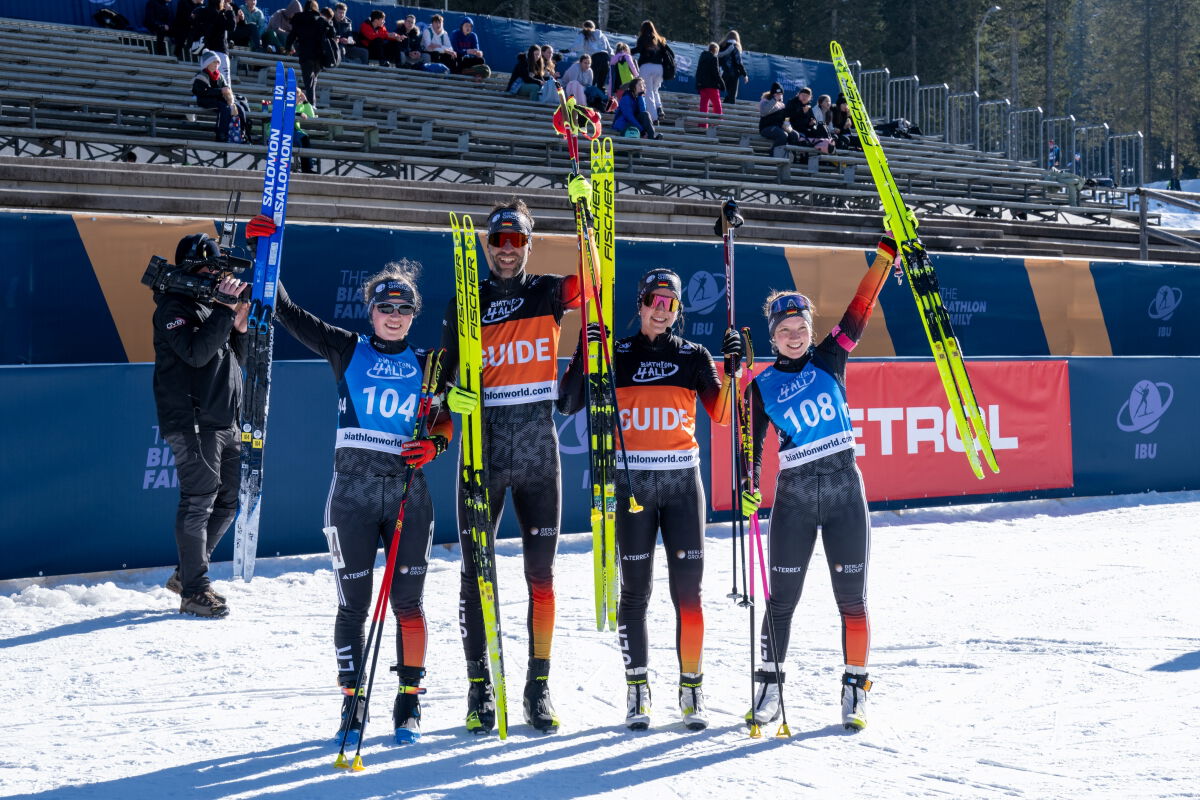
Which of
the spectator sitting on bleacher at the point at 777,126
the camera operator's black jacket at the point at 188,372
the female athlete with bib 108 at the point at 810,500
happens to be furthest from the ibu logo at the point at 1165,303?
the camera operator's black jacket at the point at 188,372

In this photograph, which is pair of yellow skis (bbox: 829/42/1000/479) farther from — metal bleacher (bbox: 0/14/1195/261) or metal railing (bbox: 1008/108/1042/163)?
metal railing (bbox: 1008/108/1042/163)

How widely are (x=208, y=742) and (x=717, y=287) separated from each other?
25.7ft

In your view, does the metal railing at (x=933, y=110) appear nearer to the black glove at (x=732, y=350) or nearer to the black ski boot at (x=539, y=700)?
the black glove at (x=732, y=350)

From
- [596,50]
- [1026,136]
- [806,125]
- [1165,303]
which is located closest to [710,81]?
[806,125]

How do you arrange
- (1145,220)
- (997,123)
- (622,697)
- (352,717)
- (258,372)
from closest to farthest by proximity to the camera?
1. (352,717)
2. (622,697)
3. (258,372)
4. (1145,220)
5. (997,123)

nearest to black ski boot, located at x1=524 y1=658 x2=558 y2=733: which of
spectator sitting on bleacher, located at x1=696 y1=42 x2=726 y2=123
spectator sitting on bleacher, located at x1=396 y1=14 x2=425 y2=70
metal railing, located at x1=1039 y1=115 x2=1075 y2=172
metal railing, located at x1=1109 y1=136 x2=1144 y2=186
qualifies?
spectator sitting on bleacher, located at x1=396 y1=14 x2=425 y2=70

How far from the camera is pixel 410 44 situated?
18.9 meters

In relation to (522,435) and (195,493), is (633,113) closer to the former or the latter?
(195,493)

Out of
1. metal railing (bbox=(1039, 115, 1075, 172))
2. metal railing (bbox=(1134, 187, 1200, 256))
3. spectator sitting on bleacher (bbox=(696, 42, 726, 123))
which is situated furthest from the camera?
metal railing (bbox=(1039, 115, 1075, 172))

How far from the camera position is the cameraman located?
6703 millimetres

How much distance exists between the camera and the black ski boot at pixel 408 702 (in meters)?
4.70

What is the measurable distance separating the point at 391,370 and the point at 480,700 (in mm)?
1415

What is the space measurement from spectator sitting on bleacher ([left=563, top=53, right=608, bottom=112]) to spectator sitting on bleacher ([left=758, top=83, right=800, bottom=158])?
9.30 ft

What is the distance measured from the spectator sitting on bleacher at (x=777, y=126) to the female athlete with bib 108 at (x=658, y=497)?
1412 cm
